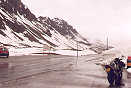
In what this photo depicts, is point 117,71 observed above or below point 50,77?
above

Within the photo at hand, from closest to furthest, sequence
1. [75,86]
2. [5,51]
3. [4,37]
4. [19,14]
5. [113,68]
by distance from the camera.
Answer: [75,86]
[113,68]
[5,51]
[4,37]
[19,14]

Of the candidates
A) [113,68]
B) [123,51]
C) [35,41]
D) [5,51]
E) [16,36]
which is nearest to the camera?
[113,68]

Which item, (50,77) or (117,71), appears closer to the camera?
(117,71)

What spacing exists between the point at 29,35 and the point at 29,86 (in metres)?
154

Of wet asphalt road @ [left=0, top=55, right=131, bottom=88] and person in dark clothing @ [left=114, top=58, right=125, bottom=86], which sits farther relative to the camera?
person in dark clothing @ [left=114, top=58, right=125, bottom=86]

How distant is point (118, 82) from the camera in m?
11.0

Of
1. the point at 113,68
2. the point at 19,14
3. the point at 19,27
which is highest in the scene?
the point at 19,14

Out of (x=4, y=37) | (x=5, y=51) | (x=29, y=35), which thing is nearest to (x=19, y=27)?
(x=29, y=35)

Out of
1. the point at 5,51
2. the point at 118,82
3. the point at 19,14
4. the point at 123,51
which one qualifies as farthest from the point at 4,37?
the point at 118,82

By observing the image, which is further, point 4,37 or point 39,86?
point 4,37

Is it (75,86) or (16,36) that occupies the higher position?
(16,36)

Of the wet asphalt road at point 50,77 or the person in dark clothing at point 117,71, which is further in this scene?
the person in dark clothing at point 117,71

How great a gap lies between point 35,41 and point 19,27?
636 inches

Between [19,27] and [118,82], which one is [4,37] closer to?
[19,27]
